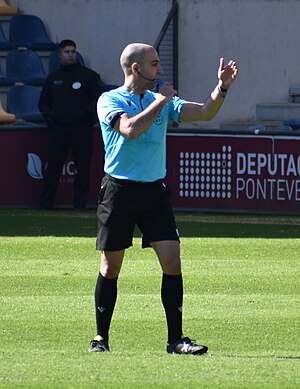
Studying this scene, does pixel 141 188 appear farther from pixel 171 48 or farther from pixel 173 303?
pixel 171 48

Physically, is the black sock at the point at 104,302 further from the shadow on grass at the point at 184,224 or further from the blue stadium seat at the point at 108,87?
the blue stadium seat at the point at 108,87

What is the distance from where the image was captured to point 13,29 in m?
24.5

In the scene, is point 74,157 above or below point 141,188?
below

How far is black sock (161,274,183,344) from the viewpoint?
27.1ft

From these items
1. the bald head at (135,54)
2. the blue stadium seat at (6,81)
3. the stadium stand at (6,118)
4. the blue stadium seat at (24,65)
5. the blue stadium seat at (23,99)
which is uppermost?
the bald head at (135,54)

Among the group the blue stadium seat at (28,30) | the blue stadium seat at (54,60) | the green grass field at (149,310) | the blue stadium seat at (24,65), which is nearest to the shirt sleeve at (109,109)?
the green grass field at (149,310)

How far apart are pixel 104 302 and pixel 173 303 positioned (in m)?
0.45

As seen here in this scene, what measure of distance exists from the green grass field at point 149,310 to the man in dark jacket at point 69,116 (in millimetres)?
2025

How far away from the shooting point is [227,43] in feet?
77.8

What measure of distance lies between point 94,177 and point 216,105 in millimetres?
11619

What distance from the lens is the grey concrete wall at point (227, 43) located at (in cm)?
2364

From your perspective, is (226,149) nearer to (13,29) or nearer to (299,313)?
(13,29)

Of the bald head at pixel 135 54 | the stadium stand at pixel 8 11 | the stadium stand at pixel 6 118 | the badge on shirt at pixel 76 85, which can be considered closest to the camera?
the bald head at pixel 135 54

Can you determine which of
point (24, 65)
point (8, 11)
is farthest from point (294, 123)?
point (8, 11)
